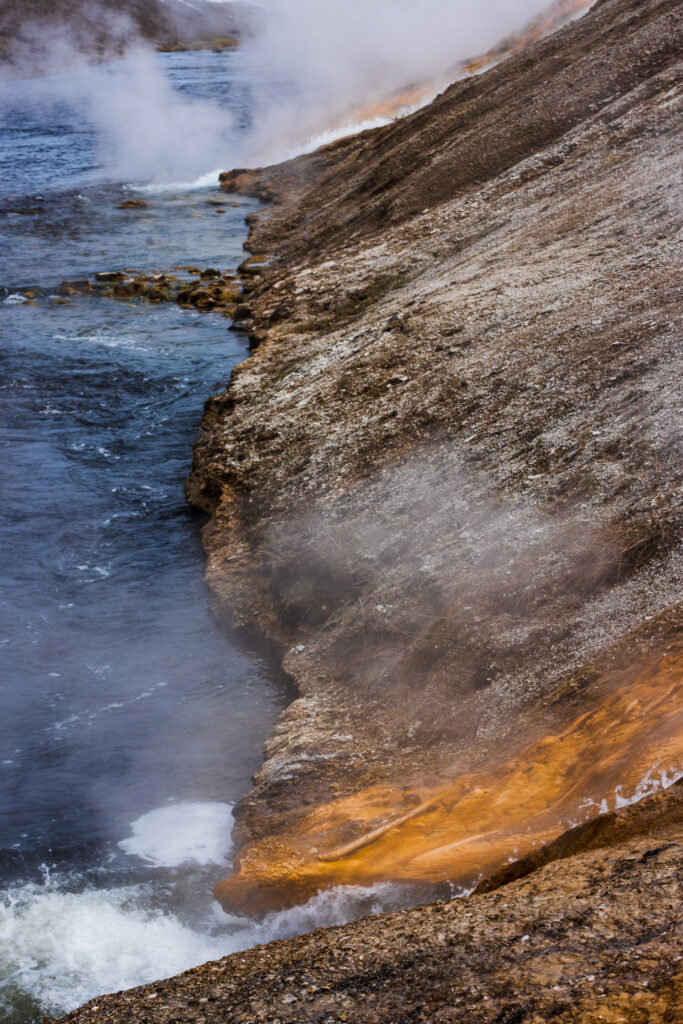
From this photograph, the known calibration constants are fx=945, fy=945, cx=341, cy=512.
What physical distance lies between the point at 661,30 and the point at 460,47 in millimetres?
24241

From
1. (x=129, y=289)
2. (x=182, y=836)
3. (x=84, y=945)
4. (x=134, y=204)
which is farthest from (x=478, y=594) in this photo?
(x=134, y=204)

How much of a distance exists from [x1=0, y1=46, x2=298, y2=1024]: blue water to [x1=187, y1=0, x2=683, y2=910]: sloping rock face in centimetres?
49

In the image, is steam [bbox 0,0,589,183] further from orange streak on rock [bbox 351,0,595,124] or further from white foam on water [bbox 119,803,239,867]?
white foam on water [bbox 119,803,239,867]

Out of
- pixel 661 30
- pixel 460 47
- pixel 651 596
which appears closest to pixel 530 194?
pixel 661 30

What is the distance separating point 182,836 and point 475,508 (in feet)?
13.3

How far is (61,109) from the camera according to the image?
5400cm

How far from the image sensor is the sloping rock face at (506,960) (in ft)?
13.3

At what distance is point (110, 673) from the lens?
967 centimetres

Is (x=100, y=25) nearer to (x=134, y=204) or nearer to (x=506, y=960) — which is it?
(x=134, y=204)

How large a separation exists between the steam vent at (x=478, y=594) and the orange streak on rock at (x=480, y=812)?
0.07 feet

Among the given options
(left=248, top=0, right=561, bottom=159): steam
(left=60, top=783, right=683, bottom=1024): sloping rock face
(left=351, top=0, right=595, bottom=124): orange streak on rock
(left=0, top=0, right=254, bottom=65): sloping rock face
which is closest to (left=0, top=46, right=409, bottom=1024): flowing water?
(left=60, top=783, right=683, bottom=1024): sloping rock face

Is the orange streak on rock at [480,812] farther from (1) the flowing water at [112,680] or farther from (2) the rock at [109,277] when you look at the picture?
(2) the rock at [109,277]

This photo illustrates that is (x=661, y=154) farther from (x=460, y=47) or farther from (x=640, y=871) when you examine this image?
(x=460, y=47)

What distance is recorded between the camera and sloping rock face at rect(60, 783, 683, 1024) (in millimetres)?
4059
